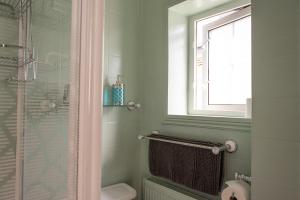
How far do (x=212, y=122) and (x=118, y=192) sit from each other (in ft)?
2.68

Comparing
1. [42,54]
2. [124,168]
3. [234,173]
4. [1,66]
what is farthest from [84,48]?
[124,168]

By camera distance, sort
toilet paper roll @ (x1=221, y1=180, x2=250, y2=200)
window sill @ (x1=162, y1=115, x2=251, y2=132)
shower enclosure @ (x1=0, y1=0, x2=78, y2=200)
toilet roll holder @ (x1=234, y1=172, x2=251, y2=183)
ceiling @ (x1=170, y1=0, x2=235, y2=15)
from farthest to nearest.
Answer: ceiling @ (x1=170, y1=0, x2=235, y2=15) < window sill @ (x1=162, y1=115, x2=251, y2=132) < toilet roll holder @ (x1=234, y1=172, x2=251, y2=183) < toilet paper roll @ (x1=221, y1=180, x2=250, y2=200) < shower enclosure @ (x1=0, y1=0, x2=78, y2=200)

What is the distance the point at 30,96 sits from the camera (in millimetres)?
875

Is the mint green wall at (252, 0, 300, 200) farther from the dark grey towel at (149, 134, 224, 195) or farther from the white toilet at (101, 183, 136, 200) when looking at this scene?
the white toilet at (101, 183, 136, 200)

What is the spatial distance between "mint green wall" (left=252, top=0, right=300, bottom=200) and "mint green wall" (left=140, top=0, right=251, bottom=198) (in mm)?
456

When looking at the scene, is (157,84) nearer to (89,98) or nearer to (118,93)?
(118,93)

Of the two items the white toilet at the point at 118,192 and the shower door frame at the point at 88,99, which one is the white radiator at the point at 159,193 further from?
the shower door frame at the point at 88,99

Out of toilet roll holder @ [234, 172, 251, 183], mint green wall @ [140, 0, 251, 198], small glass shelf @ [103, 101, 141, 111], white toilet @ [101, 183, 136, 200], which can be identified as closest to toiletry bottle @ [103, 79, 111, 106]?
small glass shelf @ [103, 101, 141, 111]

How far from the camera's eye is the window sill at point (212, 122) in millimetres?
1239

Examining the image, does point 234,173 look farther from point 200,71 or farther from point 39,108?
point 39,108

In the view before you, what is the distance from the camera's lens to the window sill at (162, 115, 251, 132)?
1.24m

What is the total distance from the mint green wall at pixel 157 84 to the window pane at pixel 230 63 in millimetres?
299

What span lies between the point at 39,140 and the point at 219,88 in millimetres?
1232

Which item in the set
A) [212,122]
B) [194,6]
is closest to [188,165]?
[212,122]
